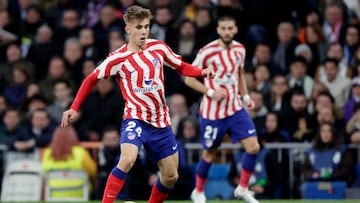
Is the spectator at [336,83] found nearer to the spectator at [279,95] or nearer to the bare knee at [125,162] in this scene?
the spectator at [279,95]

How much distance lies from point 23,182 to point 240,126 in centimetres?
377

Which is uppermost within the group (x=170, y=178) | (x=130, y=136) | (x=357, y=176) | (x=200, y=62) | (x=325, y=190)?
(x=200, y=62)

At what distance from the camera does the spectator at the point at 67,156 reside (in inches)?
706

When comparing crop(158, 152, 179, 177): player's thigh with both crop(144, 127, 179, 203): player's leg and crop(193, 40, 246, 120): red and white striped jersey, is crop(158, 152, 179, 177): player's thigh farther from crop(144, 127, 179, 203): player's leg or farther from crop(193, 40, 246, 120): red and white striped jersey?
crop(193, 40, 246, 120): red and white striped jersey

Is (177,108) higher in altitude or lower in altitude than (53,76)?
lower

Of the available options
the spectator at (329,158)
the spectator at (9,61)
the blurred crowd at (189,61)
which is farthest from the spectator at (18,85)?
the spectator at (329,158)

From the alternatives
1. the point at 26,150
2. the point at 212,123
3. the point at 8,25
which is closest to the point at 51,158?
the point at 26,150

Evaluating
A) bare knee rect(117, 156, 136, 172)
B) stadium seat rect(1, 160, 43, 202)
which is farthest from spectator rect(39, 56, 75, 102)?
bare knee rect(117, 156, 136, 172)

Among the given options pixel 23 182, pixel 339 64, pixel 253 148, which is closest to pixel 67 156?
pixel 23 182

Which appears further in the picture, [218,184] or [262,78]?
[262,78]

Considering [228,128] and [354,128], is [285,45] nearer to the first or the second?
[354,128]

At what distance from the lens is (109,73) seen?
42.6 feet

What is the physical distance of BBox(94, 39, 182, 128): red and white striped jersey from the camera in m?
13.0

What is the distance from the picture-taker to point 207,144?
16125 millimetres
